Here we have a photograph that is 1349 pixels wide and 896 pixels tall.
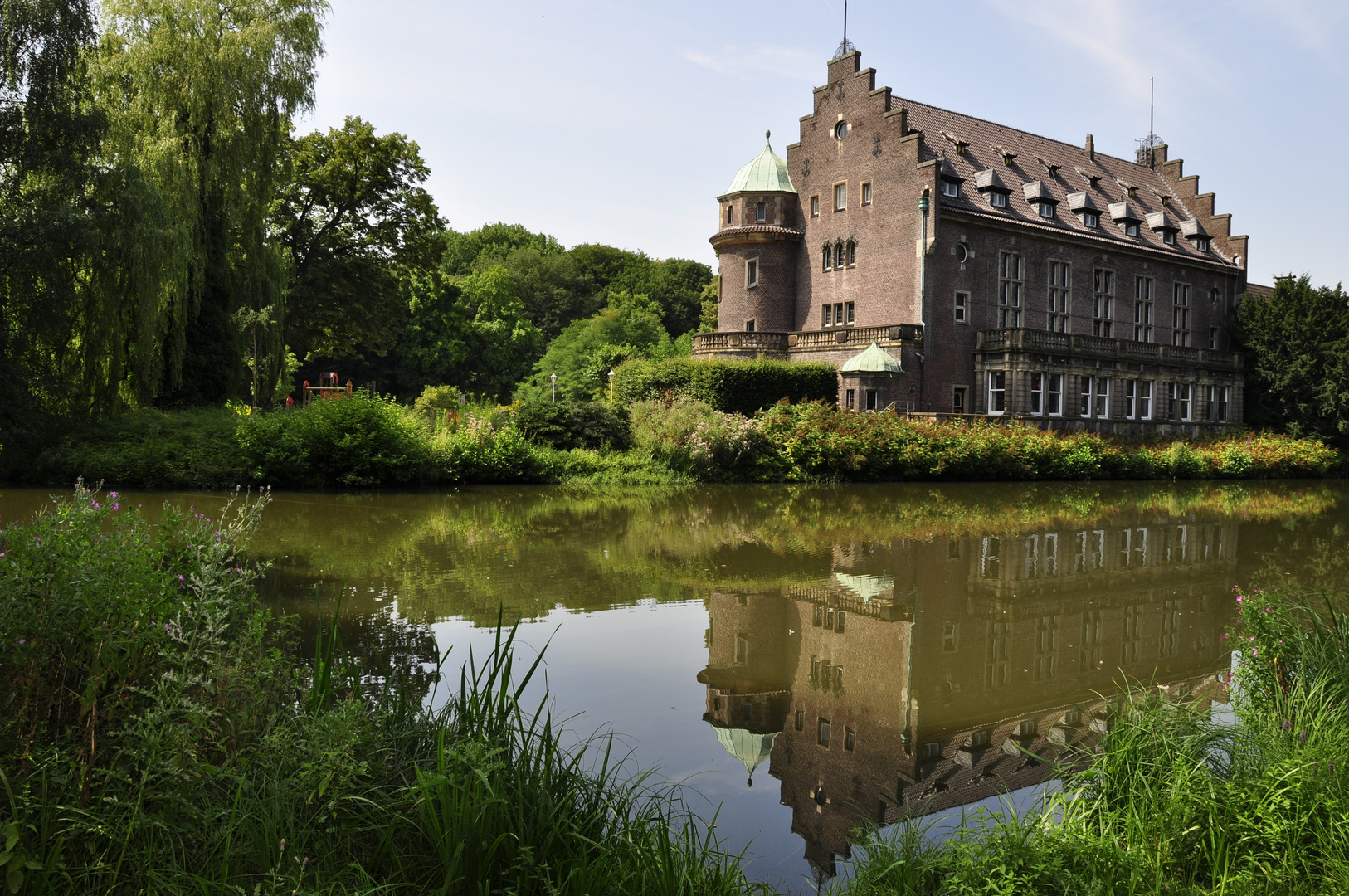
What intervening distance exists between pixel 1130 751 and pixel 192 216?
81.8 feet

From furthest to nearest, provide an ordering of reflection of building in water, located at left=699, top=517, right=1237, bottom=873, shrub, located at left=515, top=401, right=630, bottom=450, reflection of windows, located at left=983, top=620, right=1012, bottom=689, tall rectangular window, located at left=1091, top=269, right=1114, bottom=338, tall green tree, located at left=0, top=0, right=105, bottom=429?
tall rectangular window, located at left=1091, top=269, right=1114, bottom=338 → shrub, located at left=515, top=401, right=630, bottom=450 → tall green tree, located at left=0, top=0, right=105, bottom=429 → reflection of windows, located at left=983, top=620, right=1012, bottom=689 → reflection of building in water, located at left=699, top=517, right=1237, bottom=873

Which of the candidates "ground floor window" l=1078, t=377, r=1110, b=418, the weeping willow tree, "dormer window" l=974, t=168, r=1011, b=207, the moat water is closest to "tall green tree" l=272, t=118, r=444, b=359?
the weeping willow tree

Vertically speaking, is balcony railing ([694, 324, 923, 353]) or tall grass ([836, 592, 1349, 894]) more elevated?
balcony railing ([694, 324, 923, 353])

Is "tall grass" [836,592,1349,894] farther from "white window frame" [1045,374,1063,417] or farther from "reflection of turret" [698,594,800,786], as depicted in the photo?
"white window frame" [1045,374,1063,417]

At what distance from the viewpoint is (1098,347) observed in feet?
122

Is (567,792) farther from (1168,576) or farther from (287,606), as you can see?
(1168,576)

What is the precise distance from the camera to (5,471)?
1964cm

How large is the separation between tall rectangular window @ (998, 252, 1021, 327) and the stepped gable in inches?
60.6

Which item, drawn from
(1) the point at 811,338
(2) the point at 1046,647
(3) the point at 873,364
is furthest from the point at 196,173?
(2) the point at 1046,647

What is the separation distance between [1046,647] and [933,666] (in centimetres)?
133

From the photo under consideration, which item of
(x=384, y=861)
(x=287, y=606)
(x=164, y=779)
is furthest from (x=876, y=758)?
(x=287, y=606)

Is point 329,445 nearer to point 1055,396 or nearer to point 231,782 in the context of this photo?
point 231,782

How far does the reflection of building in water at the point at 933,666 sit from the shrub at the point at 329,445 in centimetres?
1223

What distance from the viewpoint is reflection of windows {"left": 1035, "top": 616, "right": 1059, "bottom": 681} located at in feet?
23.3
